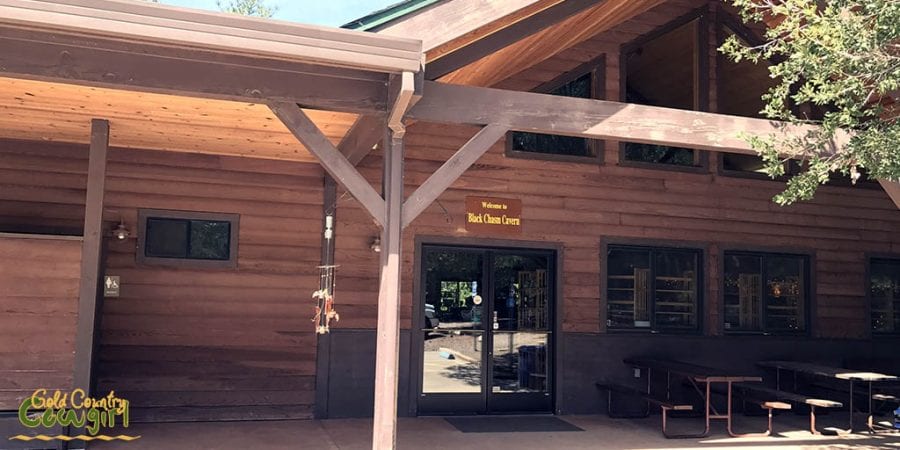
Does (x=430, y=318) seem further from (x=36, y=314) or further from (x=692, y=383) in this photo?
(x=36, y=314)

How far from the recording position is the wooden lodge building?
4.57 m

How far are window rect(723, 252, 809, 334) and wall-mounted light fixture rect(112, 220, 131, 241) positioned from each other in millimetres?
6411

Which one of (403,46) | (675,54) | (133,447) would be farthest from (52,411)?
(675,54)

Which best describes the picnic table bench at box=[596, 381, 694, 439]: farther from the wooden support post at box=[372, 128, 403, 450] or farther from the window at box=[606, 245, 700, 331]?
the wooden support post at box=[372, 128, 403, 450]

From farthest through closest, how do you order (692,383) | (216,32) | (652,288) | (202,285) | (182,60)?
(652,288)
(692,383)
(202,285)
(182,60)
(216,32)

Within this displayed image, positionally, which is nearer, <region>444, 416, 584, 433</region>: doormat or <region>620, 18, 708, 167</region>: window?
<region>444, 416, 584, 433</region>: doormat

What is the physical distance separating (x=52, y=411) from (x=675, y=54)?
7.27 metres

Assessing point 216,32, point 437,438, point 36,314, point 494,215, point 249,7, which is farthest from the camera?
point 249,7

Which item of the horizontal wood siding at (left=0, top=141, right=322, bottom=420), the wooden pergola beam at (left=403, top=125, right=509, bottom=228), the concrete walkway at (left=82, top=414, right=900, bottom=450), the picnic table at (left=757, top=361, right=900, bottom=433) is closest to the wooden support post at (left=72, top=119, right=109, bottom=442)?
the concrete walkway at (left=82, top=414, right=900, bottom=450)

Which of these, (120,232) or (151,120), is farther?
(120,232)

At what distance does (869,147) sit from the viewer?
16.4 ft

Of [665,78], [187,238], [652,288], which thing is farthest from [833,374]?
[187,238]

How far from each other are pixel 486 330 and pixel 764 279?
138 inches

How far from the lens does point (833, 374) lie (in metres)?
7.39
